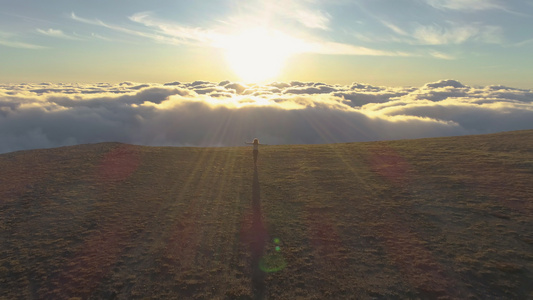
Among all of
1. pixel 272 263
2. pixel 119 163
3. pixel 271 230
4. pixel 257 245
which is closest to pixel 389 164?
pixel 271 230

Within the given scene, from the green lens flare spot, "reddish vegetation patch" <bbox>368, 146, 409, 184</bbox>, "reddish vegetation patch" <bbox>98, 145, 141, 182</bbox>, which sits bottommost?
the green lens flare spot

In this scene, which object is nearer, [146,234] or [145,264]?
[145,264]

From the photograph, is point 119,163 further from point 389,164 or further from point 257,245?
point 389,164

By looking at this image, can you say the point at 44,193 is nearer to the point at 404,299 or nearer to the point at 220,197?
the point at 220,197

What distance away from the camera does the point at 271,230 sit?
8.74 m

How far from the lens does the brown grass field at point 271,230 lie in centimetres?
620

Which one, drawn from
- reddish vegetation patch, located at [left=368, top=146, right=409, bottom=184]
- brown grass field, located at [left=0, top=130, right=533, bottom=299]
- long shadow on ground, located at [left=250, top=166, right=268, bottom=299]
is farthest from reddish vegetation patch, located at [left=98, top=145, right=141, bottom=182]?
reddish vegetation patch, located at [left=368, top=146, right=409, bottom=184]

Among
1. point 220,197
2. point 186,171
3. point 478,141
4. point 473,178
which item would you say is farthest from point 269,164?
point 478,141

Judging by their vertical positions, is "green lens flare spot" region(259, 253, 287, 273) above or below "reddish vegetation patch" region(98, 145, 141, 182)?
below

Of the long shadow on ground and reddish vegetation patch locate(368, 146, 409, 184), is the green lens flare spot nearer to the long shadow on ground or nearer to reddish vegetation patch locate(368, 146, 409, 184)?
the long shadow on ground

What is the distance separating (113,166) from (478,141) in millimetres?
24124

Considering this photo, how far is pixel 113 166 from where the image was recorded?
16438 millimetres

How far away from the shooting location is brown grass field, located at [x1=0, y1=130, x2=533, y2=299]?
6.20 meters

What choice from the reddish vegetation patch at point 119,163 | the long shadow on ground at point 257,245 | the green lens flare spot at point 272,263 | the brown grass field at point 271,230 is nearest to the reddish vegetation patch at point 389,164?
the brown grass field at point 271,230
